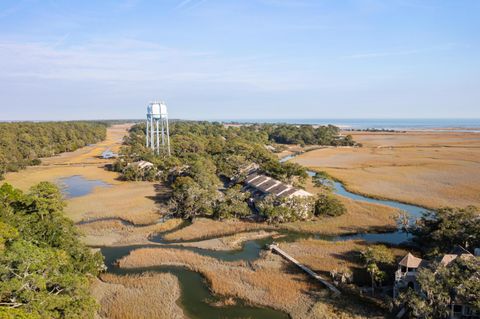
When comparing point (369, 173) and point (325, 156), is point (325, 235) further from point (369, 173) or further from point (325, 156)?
point (325, 156)

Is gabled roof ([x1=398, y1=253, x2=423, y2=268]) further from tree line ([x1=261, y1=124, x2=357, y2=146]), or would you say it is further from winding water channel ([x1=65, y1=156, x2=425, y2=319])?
tree line ([x1=261, y1=124, x2=357, y2=146])

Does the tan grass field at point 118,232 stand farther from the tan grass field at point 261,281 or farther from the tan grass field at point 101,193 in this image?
the tan grass field at point 261,281

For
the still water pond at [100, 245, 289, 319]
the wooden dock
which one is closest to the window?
the wooden dock

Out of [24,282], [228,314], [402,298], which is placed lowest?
[228,314]

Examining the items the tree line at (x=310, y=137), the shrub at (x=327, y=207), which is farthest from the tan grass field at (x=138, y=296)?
the tree line at (x=310, y=137)

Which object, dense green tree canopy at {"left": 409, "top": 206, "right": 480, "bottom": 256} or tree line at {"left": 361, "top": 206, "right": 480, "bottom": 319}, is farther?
dense green tree canopy at {"left": 409, "top": 206, "right": 480, "bottom": 256}


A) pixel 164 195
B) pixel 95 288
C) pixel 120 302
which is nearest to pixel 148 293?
pixel 120 302
